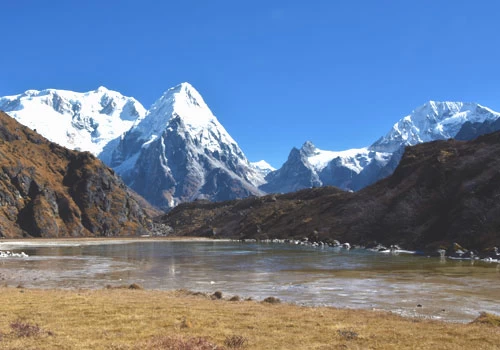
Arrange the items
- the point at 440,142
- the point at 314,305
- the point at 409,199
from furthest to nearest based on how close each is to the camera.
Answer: the point at 440,142 → the point at 409,199 → the point at 314,305

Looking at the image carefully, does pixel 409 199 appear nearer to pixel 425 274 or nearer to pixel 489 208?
pixel 489 208

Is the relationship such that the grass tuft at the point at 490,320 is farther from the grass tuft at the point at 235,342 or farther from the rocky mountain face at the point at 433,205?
the rocky mountain face at the point at 433,205

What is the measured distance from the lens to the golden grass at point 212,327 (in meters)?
21.2

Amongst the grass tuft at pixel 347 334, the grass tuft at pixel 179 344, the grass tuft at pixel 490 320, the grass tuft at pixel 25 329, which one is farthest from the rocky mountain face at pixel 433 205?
the grass tuft at pixel 25 329

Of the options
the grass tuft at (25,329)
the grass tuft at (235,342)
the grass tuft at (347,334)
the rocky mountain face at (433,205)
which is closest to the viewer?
the grass tuft at (235,342)

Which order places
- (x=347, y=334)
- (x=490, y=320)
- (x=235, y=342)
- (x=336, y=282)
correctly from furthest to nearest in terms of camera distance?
(x=336, y=282), (x=490, y=320), (x=347, y=334), (x=235, y=342)

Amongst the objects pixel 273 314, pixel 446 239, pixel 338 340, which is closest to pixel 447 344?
pixel 338 340

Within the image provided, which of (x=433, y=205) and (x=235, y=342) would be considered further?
(x=433, y=205)

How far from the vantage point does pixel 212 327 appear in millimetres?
25328

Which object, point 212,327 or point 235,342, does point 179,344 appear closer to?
point 235,342

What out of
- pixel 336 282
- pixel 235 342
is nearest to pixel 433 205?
pixel 336 282

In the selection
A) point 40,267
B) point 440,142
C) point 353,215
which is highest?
point 440,142

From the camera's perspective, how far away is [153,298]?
37.2m

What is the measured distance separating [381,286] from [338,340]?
2785 cm
